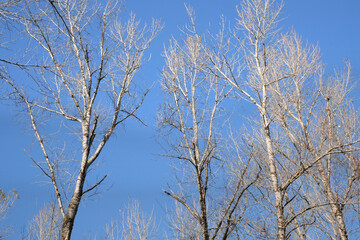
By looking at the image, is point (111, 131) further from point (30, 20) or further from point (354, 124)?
point (354, 124)

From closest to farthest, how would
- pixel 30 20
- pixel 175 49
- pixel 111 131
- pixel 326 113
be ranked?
pixel 30 20 → pixel 111 131 → pixel 175 49 → pixel 326 113

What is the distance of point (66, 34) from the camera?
683 cm

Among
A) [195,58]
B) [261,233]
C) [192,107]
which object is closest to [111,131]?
[192,107]

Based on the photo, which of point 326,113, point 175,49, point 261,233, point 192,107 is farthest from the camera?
point 326,113

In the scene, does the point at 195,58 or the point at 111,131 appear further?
the point at 195,58

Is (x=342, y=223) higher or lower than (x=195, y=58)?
lower

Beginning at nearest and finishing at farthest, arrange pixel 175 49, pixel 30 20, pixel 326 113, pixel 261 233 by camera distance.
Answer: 1. pixel 30 20
2. pixel 261 233
3. pixel 175 49
4. pixel 326 113

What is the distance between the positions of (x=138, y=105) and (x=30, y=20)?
10.9ft

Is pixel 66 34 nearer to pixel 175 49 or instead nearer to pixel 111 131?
pixel 111 131

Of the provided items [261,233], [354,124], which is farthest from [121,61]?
[354,124]

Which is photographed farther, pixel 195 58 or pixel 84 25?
pixel 195 58

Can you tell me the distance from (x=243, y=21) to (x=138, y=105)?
9.66ft

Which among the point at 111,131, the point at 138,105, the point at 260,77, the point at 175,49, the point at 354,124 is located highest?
the point at 175,49

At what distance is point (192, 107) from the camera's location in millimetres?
8281
